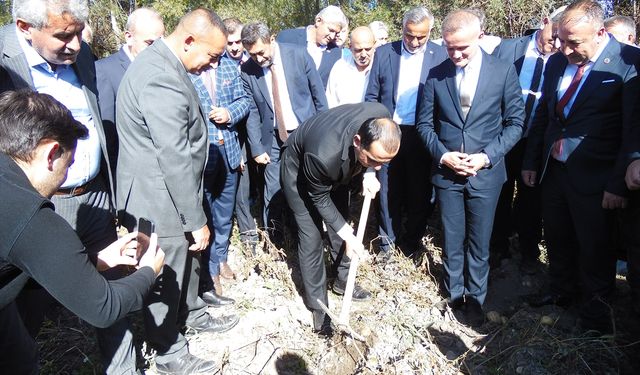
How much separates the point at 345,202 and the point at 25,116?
2397 millimetres

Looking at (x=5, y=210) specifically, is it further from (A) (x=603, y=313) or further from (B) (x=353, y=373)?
(A) (x=603, y=313)

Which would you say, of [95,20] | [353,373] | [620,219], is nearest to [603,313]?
[620,219]

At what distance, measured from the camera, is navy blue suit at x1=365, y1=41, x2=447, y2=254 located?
401 centimetres

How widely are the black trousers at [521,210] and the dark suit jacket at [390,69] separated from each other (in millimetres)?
999

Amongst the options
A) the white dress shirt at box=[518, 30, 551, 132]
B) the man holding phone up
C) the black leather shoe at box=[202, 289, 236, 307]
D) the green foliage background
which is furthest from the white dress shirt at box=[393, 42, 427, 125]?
the green foliage background

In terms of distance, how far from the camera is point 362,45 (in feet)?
13.9

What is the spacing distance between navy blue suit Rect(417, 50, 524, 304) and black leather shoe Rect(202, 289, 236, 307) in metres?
1.79

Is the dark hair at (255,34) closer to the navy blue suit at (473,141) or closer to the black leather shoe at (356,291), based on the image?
the navy blue suit at (473,141)

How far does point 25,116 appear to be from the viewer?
65.2 inches

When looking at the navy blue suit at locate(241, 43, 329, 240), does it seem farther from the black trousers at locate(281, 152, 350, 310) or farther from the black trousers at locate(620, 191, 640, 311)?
the black trousers at locate(620, 191, 640, 311)

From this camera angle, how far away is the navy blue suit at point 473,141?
316cm

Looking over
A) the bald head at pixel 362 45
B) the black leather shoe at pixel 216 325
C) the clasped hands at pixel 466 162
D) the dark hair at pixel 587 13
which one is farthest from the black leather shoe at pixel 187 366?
the dark hair at pixel 587 13

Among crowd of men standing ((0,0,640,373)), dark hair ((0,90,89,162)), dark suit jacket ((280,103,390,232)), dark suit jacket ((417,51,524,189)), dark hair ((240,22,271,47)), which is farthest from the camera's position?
dark hair ((240,22,271,47))

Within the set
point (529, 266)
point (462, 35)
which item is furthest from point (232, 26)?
point (529, 266)
